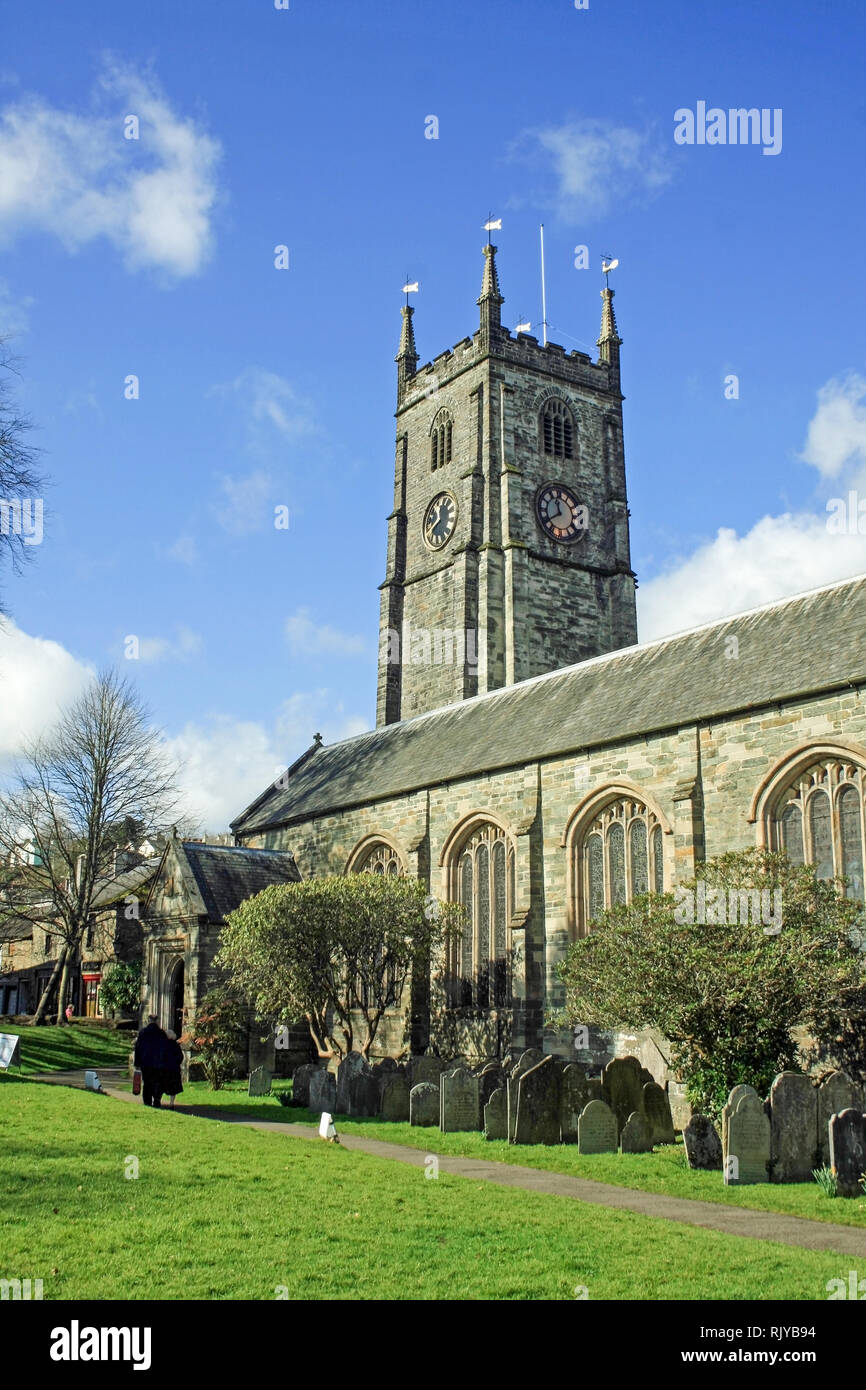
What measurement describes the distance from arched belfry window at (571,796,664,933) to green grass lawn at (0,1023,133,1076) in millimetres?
13555

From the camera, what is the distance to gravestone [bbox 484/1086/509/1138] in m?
15.8

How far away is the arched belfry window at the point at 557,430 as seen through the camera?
1766 inches

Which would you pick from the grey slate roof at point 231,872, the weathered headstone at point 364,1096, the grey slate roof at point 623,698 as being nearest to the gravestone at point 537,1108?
the weathered headstone at point 364,1096

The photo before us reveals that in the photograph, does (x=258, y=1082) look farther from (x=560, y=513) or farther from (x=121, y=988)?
(x=560, y=513)

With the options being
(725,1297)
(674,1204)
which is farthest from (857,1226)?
(725,1297)

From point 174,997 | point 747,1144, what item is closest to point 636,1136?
point 747,1144

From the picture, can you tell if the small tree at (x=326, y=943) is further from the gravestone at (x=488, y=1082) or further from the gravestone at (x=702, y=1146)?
the gravestone at (x=702, y=1146)

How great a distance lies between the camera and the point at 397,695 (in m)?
44.9

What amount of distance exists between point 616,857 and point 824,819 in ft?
15.8

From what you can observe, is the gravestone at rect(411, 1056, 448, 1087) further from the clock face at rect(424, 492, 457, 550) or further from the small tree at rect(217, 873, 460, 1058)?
the clock face at rect(424, 492, 457, 550)

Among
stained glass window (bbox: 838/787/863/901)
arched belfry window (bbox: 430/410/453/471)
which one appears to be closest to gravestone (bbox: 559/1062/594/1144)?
stained glass window (bbox: 838/787/863/901)

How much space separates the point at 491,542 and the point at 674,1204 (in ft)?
108

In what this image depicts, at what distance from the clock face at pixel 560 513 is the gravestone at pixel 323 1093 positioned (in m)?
28.5

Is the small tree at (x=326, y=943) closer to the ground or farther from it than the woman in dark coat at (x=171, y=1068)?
farther from it
